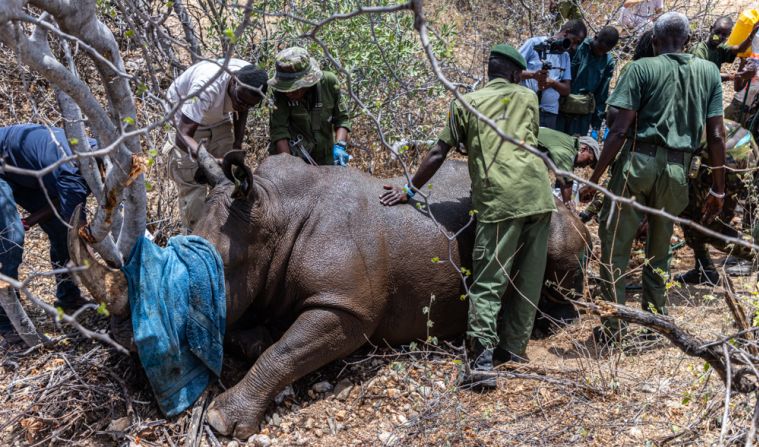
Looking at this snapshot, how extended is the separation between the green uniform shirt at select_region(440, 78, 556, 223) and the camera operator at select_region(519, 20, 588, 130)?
6.33ft

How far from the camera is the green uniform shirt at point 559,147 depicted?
17.6ft

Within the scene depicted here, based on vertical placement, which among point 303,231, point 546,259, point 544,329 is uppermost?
point 303,231

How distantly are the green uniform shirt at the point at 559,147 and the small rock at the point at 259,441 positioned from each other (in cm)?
279

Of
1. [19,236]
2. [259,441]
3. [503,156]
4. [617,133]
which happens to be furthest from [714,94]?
[19,236]

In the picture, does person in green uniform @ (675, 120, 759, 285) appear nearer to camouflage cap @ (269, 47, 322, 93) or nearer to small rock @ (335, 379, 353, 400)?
small rock @ (335, 379, 353, 400)

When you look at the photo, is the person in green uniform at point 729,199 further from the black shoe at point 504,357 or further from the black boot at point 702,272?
the black shoe at point 504,357

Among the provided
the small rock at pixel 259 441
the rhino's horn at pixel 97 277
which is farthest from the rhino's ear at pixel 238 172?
the small rock at pixel 259 441

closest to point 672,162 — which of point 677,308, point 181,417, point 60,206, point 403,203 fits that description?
point 677,308

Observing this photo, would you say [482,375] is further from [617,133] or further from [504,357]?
[617,133]

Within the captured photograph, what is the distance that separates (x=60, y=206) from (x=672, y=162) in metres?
4.36

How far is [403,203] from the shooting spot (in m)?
4.95

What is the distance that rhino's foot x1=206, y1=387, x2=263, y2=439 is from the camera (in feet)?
14.2

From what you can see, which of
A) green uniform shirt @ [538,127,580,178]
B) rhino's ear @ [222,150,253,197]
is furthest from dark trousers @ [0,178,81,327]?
green uniform shirt @ [538,127,580,178]

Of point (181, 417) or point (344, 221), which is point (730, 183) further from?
point (181, 417)
